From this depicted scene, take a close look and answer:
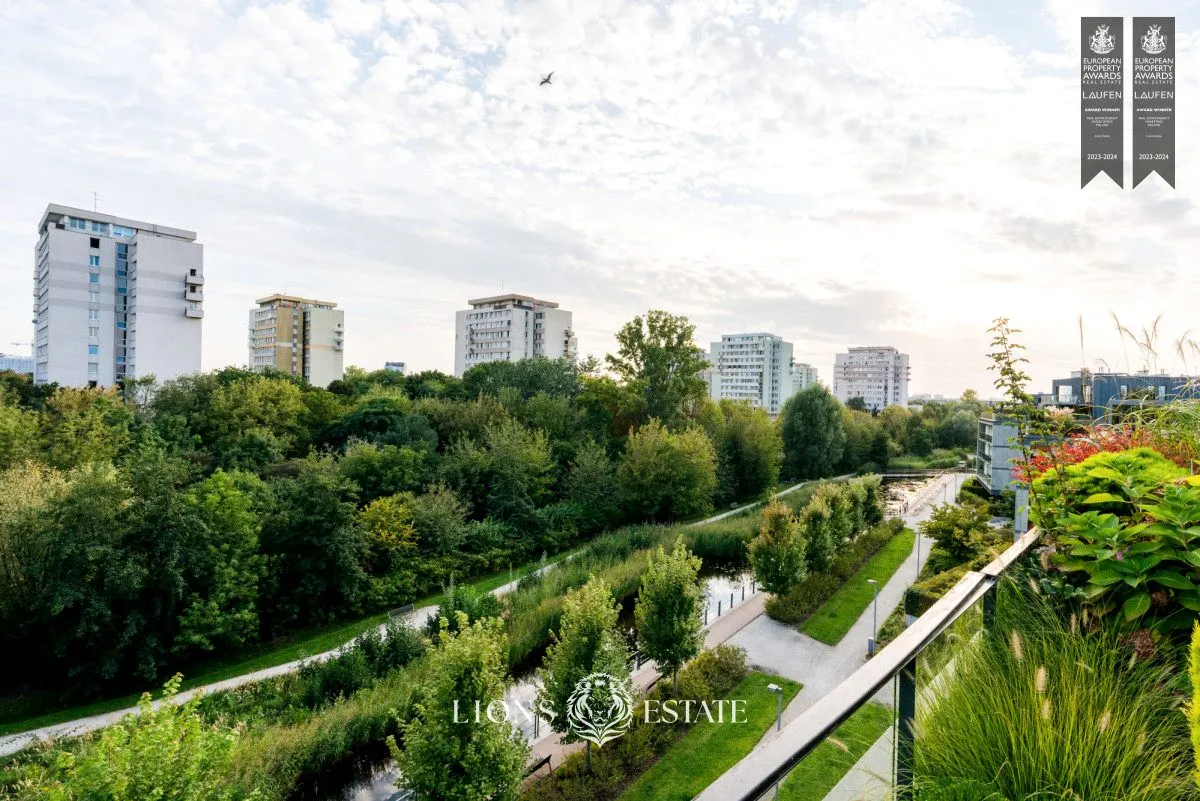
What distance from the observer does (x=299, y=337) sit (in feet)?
193

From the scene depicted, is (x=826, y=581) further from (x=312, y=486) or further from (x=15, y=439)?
(x=15, y=439)

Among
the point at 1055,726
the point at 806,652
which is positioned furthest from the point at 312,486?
the point at 1055,726

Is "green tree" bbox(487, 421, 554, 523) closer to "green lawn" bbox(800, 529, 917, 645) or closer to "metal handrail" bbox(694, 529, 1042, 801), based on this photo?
"green lawn" bbox(800, 529, 917, 645)

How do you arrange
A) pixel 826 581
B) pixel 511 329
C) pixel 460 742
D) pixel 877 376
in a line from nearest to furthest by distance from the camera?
pixel 460 742 < pixel 826 581 < pixel 511 329 < pixel 877 376

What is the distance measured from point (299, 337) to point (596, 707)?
2308 inches

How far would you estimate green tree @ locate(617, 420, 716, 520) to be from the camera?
26359 millimetres

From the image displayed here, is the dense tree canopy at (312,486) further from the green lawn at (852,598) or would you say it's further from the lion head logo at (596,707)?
the lion head logo at (596,707)

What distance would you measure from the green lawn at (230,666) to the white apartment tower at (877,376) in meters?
89.1

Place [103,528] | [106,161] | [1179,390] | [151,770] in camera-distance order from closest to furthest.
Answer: [1179,390] < [151,770] < [103,528] < [106,161]

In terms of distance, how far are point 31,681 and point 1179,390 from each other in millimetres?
19602

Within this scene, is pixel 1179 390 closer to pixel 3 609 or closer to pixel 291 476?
pixel 3 609

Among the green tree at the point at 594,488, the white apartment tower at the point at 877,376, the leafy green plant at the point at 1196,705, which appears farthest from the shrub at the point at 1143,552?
the white apartment tower at the point at 877,376

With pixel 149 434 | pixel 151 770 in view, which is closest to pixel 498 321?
pixel 149 434

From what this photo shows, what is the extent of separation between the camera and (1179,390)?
11.0 ft
